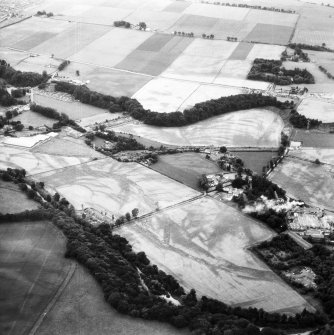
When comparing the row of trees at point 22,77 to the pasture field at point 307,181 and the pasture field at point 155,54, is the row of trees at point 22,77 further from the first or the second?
the pasture field at point 307,181

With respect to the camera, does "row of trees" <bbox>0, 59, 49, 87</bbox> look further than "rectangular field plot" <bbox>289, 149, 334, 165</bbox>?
Yes

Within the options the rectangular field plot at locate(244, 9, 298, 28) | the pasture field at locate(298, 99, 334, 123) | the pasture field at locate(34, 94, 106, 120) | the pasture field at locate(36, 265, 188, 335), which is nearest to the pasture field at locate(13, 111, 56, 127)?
the pasture field at locate(34, 94, 106, 120)

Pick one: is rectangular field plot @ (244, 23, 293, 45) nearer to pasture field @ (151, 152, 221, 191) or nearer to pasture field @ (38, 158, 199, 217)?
pasture field @ (151, 152, 221, 191)

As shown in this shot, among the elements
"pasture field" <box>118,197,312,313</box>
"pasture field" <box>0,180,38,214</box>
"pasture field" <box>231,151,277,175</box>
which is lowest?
"pasture field" <box>118,197,312,313</box>

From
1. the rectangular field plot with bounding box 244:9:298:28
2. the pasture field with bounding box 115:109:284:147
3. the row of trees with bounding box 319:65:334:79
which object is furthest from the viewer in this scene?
the rectangular field plot with bounding box 244:9:298:28

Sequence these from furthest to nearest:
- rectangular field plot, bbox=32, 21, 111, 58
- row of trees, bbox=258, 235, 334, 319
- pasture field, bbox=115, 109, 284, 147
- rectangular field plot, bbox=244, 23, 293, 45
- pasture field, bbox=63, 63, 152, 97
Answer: rectangular field plot, bbox=244, 23, 293, 45
rectangular field plot, bbox=32, 21, 111, 58
pasture field, bbox=63, 63, 152, 97
pasture field, bbox=115, 109, 284, 147
row of trees, bbox=258, 235, 334, 319

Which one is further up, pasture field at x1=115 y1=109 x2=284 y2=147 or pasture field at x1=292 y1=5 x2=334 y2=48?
pasture field at x1=292 y1=5 x2=334 y2=48

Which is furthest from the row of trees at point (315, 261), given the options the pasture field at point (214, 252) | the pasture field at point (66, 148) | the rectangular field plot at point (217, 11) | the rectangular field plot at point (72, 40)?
the rectangular field plot at point (217, 11)
